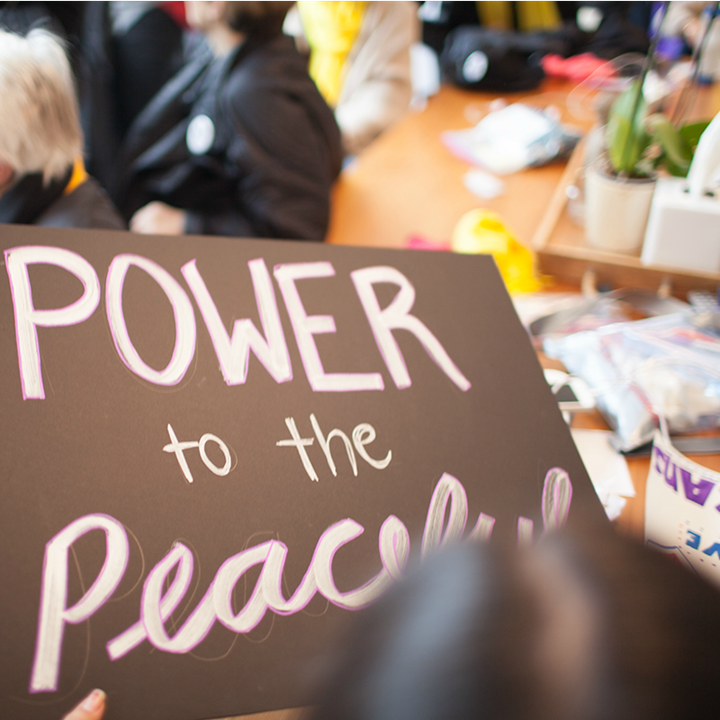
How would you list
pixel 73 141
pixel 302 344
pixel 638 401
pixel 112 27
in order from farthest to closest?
1. pixel 112 27
2. pixel 73 141
3. pixel 638 401
4. pixel 302 344

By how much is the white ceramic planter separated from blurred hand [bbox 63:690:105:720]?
98cm

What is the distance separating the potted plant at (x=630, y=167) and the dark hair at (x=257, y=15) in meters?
0.77

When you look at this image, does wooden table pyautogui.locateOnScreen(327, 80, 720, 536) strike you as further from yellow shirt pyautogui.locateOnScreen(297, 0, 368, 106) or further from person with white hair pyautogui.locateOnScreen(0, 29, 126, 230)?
person with white hair pyautogui.locateOnScreen(0, 29, 126, 230)

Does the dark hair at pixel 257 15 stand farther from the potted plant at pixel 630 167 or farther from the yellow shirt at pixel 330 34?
the potted plant at pixel 630 167

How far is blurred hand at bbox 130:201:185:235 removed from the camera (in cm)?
142

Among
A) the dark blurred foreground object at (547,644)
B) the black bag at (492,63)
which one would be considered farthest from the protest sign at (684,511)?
the black bag at (492,63)

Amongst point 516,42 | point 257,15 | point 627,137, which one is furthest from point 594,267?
point 516,42

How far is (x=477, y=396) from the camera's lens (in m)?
0.56

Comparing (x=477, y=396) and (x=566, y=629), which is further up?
(x=566, y=629)

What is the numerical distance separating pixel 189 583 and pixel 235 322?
9.0 inches

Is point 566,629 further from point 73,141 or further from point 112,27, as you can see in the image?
point 112,27

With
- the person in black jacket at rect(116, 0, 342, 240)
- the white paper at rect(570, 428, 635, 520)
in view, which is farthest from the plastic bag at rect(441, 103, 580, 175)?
the white paper at rect(570, 428, 635, 520)

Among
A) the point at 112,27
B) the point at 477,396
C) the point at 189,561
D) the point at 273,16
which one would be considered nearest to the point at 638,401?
the point at 477,396

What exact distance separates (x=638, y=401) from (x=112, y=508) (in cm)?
62
